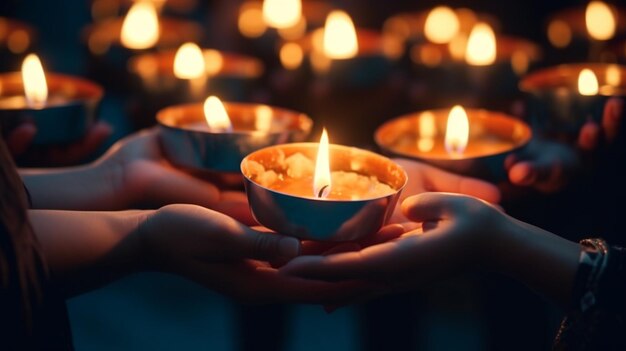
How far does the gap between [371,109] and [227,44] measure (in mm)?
1132

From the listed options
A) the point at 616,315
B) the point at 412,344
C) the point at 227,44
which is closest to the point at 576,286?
the point at 616,315

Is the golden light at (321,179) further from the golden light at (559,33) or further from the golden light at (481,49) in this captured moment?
the golden light at (559,33)

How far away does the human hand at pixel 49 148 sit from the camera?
1.20 metres

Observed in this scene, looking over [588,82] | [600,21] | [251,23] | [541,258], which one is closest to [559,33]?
[600,21]

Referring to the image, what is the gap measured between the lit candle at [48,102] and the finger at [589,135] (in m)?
1.01

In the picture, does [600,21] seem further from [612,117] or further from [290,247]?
[290,247]

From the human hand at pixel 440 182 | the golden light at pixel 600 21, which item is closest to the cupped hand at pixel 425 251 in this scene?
the human hand at pixel 440 182

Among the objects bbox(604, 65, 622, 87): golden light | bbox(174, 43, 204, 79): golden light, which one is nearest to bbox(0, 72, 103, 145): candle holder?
bbox(174, 43, 204, 79): golden light

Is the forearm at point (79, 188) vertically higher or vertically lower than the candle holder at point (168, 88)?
lower

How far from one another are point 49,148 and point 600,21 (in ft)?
5.09

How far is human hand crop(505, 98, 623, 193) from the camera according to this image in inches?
43.9

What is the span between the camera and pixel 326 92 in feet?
4.98

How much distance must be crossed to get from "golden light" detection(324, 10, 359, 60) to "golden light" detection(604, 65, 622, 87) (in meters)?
0.62

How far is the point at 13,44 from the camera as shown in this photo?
178 centimetres
